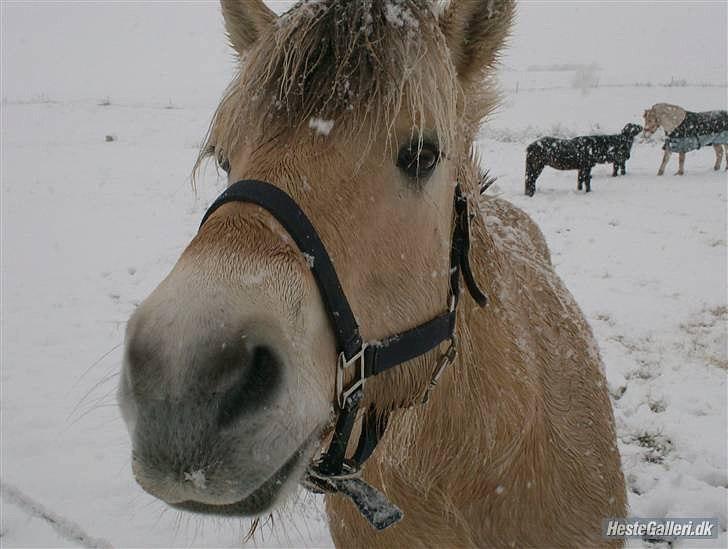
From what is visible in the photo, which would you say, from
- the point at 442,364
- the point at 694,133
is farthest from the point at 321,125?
the point at 694,133

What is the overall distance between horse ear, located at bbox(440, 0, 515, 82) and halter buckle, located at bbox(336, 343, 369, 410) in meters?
1.19

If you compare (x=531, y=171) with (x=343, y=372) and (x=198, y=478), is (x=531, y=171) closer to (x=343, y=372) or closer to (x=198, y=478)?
(x=343, y=372)

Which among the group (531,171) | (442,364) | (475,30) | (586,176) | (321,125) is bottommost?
(586,176)

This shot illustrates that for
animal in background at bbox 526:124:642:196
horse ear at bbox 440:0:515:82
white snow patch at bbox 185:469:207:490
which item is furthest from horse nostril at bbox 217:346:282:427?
animal in background at bbox 526:124:642:196

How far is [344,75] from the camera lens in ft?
5.19

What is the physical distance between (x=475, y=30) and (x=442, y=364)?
1.27 meters

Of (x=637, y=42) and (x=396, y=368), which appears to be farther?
(x=637, y=42)

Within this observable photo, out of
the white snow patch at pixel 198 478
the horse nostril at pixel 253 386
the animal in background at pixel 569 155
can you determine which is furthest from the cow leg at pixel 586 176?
the white snow patch at pixel 198 478

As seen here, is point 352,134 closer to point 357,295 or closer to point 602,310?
point 357,295

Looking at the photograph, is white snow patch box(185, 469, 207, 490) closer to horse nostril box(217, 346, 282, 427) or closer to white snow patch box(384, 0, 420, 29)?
horse nostril box(217, 346, 282, 427)

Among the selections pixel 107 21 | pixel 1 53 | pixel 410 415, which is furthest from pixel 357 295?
pixel 107 21

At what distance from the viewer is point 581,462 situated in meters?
2.56

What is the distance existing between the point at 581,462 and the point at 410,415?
1.03 m

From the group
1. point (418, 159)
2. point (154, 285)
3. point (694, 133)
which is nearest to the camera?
point (418, 159)
